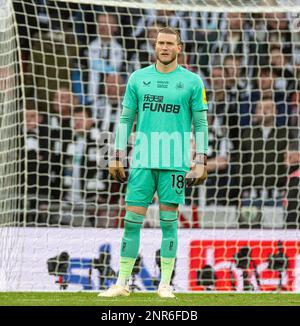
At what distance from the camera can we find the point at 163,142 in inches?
231

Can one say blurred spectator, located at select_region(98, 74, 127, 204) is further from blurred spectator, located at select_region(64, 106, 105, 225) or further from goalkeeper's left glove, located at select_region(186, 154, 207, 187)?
goalkeeper's left glove, located at select_region(186, 154, 207, 187)

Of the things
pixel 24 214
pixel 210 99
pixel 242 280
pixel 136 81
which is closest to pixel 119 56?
pixel 210 99

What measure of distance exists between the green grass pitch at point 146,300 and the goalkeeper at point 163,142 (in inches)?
8.5

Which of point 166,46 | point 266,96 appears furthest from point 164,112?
point 266,96

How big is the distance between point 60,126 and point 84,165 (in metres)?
0.43

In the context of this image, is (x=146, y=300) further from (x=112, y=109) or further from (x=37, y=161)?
(x=112, y=109)

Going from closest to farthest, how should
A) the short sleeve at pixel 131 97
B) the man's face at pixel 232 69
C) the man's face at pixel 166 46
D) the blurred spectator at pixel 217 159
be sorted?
the man's face at pixel 166 46 < the short sleeve at pixel 131 97 < the blurred spectator at pixel 217 159 < the man's face at pixel 232 69

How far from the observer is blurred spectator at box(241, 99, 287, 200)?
9.12 metres

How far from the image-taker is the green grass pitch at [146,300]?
553cm

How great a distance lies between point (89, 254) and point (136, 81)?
2414mm

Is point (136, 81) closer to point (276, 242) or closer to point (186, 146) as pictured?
point (186, 146)

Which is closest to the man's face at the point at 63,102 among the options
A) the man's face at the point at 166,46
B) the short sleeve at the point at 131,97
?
the short sleeve at the point at 131,97

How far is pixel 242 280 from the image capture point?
8.22m

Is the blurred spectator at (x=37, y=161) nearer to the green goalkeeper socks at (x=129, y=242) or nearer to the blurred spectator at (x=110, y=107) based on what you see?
the blurred spectator at (x=110, y=107)
